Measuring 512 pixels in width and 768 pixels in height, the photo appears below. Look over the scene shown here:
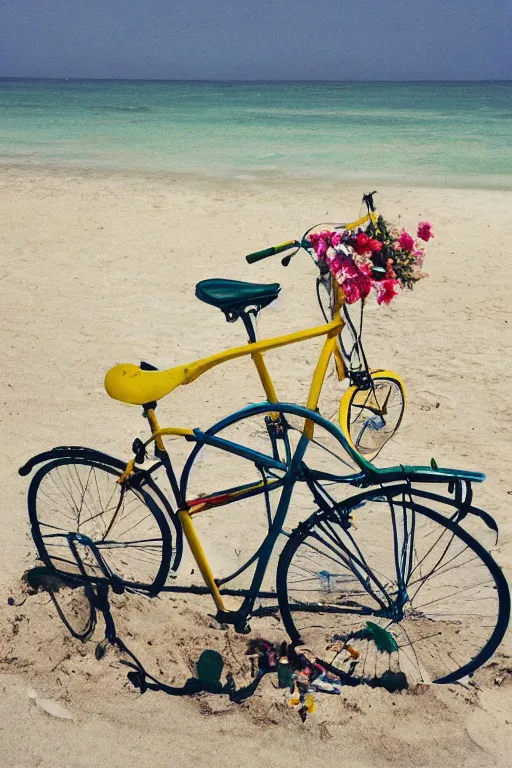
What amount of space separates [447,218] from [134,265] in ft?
13.4

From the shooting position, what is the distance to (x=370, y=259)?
9.43 ft

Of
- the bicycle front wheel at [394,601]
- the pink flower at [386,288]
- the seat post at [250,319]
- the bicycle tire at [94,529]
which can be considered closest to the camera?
the bicycle front wheel at [394,601]

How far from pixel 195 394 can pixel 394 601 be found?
2399 millimetres

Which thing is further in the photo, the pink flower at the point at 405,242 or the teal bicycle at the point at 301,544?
the pink flower at the point at 405,242

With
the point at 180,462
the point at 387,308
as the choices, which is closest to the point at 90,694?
the point at 180,462

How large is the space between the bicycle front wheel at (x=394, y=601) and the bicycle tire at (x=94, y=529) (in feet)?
1.81

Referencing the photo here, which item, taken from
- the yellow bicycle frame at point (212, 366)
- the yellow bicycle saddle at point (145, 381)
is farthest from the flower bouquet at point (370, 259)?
the yellow bicycle saddle at point (145, 381)

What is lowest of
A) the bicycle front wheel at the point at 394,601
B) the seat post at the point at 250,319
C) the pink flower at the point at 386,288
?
the bicycle front wheel at the point at 394,601

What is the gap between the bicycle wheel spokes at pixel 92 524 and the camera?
3027 millimetres

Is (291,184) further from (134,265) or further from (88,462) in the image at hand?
(88,462)

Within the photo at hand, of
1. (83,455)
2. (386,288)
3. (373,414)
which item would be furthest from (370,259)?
(83,455)

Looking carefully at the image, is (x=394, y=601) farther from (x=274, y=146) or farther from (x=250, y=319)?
(x=274, y=146)

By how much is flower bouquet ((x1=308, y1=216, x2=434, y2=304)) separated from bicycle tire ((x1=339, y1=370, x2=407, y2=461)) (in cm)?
74

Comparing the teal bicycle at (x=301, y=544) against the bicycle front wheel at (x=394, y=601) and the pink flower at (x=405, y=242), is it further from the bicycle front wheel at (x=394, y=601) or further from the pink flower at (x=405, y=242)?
the pink flower at (x=405, y=242)
